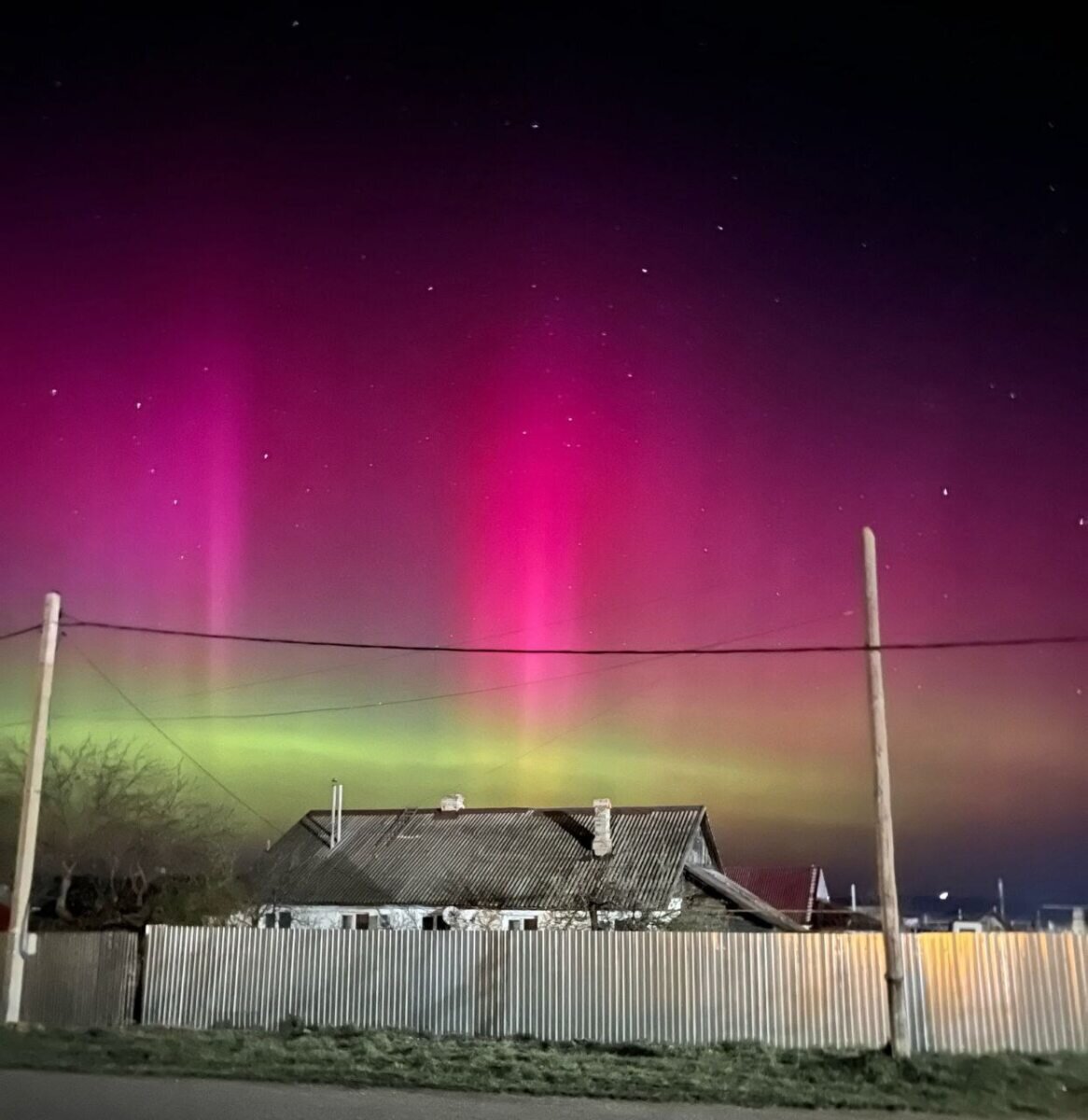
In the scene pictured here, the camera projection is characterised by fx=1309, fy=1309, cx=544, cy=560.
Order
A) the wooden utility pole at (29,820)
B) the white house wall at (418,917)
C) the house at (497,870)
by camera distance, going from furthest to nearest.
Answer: the house at (497,870), the white house wall at (418,917), the wooden utility pole at (29,820)

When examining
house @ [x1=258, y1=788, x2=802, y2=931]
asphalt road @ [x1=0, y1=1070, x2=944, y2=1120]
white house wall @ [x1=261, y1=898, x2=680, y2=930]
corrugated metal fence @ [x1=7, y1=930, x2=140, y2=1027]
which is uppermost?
house @ [x1=258, y1=788, x2=802, y2=931]

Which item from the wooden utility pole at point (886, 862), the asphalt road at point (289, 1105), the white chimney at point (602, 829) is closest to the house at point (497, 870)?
the white chimney at point (602, 829)

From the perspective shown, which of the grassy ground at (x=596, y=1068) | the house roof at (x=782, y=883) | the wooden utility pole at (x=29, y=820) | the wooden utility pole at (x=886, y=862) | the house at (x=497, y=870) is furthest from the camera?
the house roof at (x=782, y=883)

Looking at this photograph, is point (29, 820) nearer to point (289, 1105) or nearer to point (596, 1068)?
point (289, 1105)

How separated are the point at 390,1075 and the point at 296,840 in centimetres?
3045

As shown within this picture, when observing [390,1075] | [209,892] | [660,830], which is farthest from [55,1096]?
[660,830]

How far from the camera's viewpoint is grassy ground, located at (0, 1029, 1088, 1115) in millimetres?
15234

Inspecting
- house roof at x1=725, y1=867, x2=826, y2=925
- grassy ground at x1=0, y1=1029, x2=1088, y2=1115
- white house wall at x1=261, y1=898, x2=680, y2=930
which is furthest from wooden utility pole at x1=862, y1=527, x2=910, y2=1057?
house roof at x1=725, y1=867, x2=826, y2=925

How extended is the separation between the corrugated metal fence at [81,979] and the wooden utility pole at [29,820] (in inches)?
78.0

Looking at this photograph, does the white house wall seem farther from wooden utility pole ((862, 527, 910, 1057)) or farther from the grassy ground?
wooden utility pole ((862, 527, 910, 1057))

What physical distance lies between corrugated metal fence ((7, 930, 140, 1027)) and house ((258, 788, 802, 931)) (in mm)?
11710

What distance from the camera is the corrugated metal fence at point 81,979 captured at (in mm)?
23938

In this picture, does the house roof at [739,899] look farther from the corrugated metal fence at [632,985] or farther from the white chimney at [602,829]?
the corrugated metal fence at [632,985]

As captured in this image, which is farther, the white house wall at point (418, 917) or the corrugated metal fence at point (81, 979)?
the white house wall at point (418, 917)
